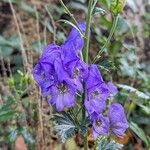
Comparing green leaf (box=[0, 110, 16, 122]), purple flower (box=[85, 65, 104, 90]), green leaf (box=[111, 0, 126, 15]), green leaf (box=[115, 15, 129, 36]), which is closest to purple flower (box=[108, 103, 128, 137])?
purple flower (box=[85, 65, 104, 90])

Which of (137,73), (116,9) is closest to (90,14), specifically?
(116,9)

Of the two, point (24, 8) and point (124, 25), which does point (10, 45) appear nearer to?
point (24, 8)

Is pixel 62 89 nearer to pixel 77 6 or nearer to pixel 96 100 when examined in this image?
pixel 96 100

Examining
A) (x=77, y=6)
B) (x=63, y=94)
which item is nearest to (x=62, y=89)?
(x=63, y=94)

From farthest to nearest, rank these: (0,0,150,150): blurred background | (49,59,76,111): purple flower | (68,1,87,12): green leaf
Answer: (68,1,87,12): green leaf
(0,0,150,150): blurred background
(49,59,76,111): purple flower

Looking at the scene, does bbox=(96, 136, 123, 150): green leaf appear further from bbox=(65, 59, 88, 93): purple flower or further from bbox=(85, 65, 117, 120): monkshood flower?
bbox=(65, 59, 88, 93): purple flower

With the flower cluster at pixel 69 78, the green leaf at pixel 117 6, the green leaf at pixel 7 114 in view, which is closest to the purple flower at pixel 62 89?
the flower cluster at pixel 69 78
